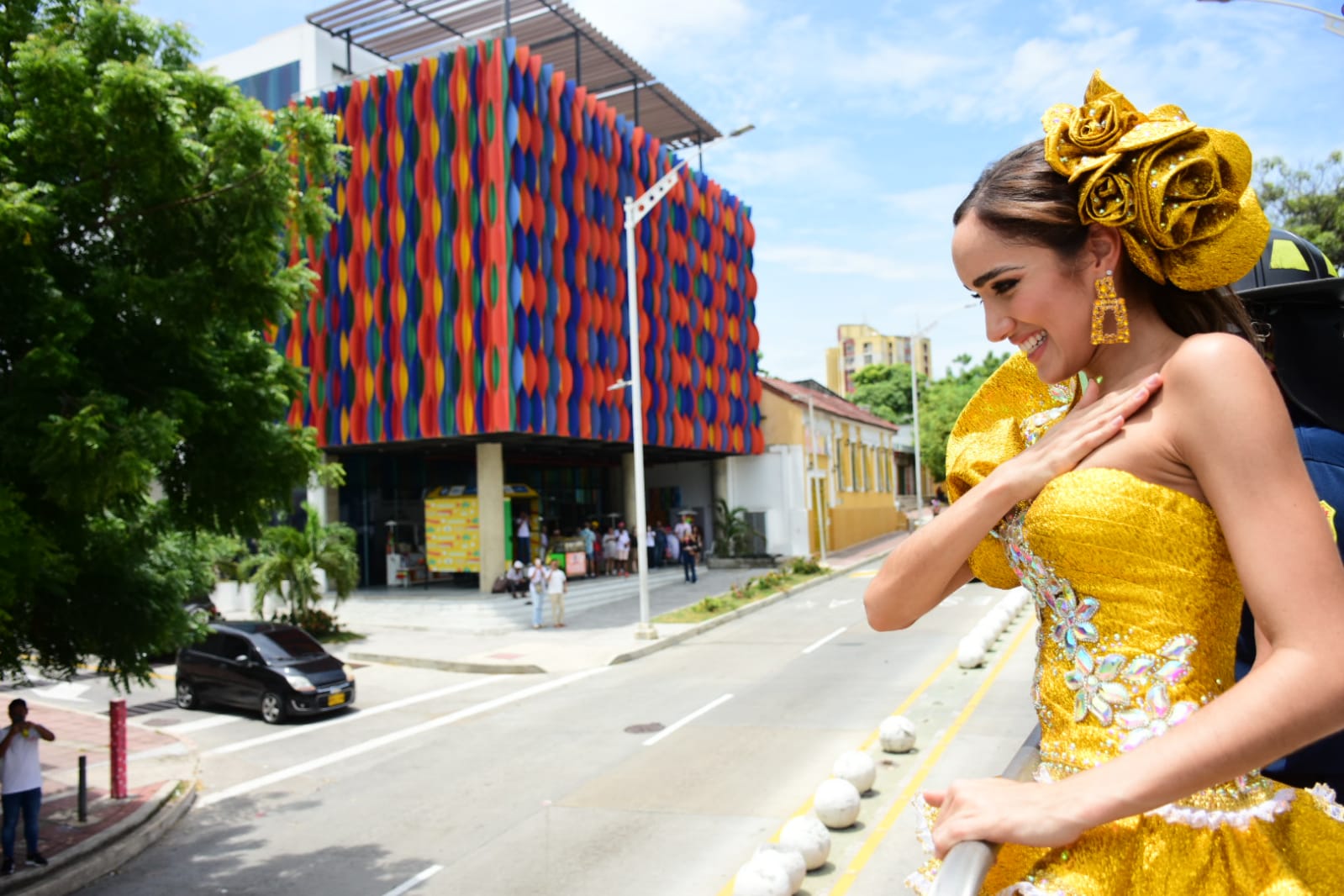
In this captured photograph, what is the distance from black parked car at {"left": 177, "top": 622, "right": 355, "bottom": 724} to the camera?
48.4 feet

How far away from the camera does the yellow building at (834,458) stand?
3916 centimetres

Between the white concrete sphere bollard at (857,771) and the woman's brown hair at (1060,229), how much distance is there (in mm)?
7195

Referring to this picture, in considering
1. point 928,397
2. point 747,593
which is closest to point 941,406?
point 928,397

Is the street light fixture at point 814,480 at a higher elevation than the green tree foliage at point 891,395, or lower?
lower

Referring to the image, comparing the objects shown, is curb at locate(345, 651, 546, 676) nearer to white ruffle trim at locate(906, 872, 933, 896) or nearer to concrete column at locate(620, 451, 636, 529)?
concrete column at locate(620, 451, 636, 529)

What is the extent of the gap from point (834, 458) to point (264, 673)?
1248 inches

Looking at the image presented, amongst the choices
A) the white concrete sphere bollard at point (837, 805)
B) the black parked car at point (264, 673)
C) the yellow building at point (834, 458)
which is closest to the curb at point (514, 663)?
the black parked car at point (264, 673)

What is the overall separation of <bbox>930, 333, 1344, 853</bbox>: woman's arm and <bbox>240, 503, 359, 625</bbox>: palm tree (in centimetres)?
2248

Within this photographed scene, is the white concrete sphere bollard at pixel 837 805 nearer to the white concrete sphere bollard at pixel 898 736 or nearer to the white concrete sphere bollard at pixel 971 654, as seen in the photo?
the white concrete sphere bollard at pixel 898 736

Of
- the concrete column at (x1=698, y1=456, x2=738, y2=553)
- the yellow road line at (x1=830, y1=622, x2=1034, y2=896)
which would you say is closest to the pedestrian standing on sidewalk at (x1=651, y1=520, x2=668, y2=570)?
the concrete column at (x1=698, y1=456, x2=738, y2=553)

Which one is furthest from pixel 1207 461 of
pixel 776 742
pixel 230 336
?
pixel 776 742

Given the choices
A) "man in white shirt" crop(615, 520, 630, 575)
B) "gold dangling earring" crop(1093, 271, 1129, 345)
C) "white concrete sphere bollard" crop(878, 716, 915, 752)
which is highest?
"gold dangling earring" crop(1093, 271, 1129, 345)

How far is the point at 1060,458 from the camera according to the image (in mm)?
1515

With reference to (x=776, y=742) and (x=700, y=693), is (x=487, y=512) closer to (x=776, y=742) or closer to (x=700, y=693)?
(x=700, y=693)
